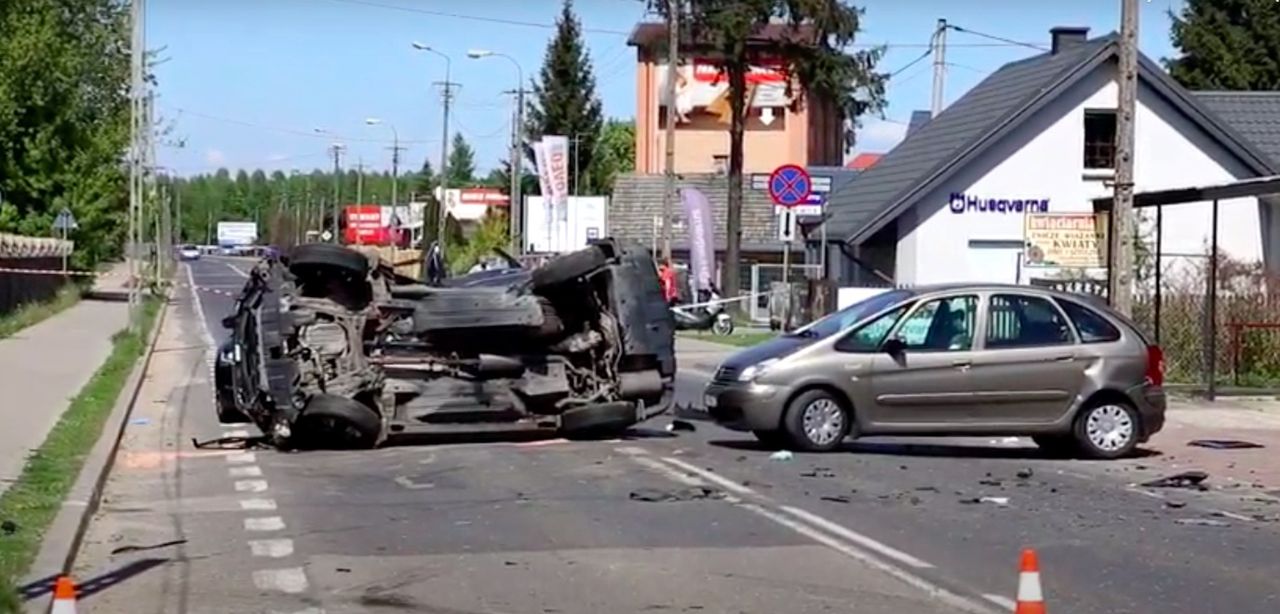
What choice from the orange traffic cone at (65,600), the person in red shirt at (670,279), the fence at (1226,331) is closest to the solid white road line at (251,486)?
the orange traffic cone at (65,600)

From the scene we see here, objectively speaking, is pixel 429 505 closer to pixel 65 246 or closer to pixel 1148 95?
pixel 1148 95

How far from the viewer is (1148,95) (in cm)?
4447

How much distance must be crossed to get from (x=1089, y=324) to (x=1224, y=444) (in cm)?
304

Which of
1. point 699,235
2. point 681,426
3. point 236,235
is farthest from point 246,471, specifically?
point 236,235

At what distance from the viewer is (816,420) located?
17.8 m

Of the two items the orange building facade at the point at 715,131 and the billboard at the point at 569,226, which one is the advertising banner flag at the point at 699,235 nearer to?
the billboard at the point at 569,226

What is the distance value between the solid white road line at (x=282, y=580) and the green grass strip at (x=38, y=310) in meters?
29.2

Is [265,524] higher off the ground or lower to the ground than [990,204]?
lower

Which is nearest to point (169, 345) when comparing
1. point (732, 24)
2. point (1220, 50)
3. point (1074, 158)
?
point (732, 24)

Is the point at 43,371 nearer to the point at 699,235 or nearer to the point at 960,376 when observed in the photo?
the point at 960,376

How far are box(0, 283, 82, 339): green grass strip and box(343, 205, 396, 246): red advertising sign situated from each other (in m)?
48.8

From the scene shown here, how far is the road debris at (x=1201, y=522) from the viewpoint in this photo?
13.7 metres

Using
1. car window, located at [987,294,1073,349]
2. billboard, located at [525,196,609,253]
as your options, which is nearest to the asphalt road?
car window, located at [987,294,1073,349]

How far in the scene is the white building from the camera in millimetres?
44094
